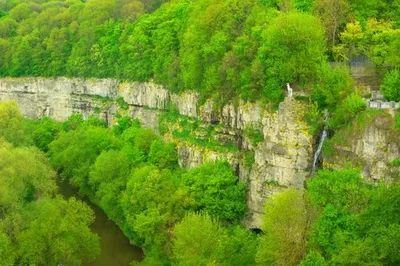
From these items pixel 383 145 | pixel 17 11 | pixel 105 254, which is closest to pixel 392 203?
pixel 383 145

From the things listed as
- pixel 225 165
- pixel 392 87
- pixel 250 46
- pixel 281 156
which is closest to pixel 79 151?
pixel 225 165

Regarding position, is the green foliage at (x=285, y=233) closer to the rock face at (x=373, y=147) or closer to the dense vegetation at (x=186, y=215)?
the dense vegetation at (x=186, y=215)

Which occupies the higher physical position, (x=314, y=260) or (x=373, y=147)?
(x=373, y=147)

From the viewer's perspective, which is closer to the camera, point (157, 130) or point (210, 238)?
point (210, 238)

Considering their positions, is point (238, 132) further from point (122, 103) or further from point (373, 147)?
point (122, 103)

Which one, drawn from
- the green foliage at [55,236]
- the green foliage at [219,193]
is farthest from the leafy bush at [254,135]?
the green foliage at [55,236]

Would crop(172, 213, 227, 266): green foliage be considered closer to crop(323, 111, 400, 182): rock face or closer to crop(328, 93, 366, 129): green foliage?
crop(323, 111, 400, 182): rock face

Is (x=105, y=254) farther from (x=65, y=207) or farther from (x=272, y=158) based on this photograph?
(x=272, y=158)
